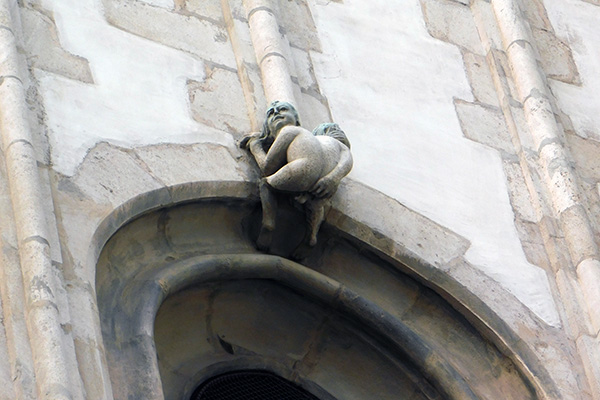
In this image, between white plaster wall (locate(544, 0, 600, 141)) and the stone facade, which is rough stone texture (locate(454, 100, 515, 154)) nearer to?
A: the stone facade

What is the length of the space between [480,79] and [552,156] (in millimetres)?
647

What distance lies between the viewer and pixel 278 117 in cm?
618

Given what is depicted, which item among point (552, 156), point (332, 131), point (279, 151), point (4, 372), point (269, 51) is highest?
point (269, 51)

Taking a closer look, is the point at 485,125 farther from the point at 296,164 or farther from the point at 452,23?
the point at 296,164

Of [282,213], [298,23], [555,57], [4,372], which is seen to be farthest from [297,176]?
[555,57]

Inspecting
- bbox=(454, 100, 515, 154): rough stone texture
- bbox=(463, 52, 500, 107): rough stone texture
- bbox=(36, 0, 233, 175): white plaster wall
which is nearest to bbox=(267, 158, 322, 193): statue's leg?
bbox=(36, 0, 233, 175): white plaster wall

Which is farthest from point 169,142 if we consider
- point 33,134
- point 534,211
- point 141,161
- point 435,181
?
point 534,211

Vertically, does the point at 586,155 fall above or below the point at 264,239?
above

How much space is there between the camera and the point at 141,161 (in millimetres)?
5969

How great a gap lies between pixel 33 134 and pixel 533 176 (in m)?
2.30

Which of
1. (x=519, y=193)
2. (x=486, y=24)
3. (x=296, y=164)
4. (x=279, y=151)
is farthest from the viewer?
(x=486, y=24)

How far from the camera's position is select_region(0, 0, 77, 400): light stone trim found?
4.76 meters

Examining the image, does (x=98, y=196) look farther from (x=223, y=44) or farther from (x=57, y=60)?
(x=223, y=44)

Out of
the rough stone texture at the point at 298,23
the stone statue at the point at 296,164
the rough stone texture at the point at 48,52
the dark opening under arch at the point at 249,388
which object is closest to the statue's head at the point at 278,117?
the stone statue at the point at 296,164
